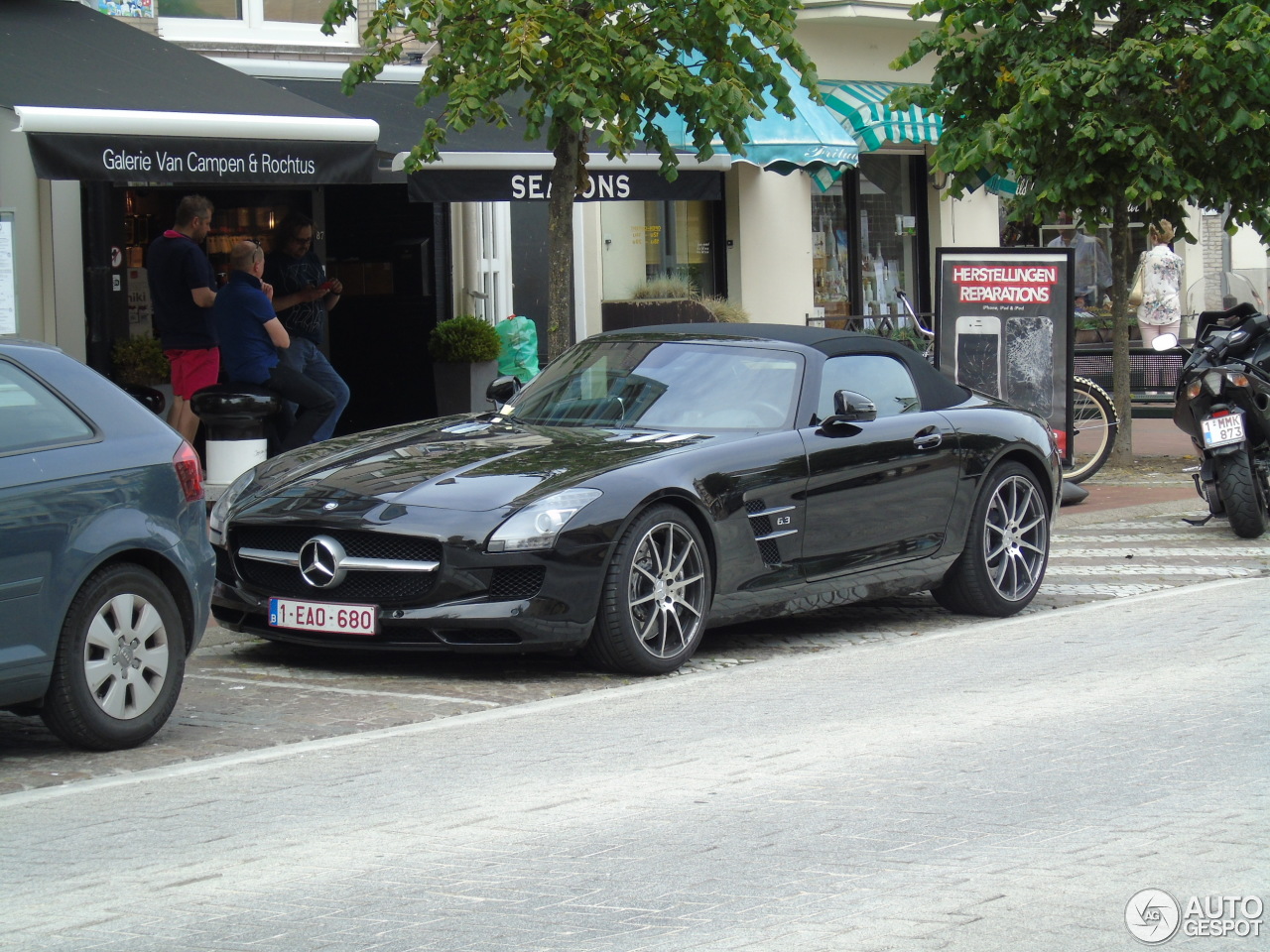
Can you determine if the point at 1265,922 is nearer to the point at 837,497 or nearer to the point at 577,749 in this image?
the point at 577,749

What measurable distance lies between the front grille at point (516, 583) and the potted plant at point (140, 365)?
842 centimetres

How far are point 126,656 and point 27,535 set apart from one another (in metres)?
0.67

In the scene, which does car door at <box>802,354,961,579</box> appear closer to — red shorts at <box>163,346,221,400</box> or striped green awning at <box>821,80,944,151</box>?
red shorts at <box>163,346,221,400</box>

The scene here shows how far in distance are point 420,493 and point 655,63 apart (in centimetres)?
502

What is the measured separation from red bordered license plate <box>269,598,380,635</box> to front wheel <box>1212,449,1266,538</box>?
6.82 meters

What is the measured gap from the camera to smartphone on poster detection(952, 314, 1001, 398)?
46.8 ft

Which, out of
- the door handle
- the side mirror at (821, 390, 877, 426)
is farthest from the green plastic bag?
the side mirror at (821, 390, 877, 426)

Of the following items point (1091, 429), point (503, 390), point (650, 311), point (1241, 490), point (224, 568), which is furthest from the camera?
point (650, 311)

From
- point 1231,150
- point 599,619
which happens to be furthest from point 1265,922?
point 1231,150

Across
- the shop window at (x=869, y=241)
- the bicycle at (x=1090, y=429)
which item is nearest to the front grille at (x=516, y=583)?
the bicycle at (x=1090, y=429)

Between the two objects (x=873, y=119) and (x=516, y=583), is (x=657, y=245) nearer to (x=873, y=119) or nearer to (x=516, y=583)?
(x=873, y=119)

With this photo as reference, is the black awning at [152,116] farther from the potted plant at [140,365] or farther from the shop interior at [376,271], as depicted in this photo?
the shop interior at [376,271]

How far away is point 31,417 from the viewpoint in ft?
21.0

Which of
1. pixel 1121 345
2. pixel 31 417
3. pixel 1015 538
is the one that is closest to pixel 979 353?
pixel 1121 345
